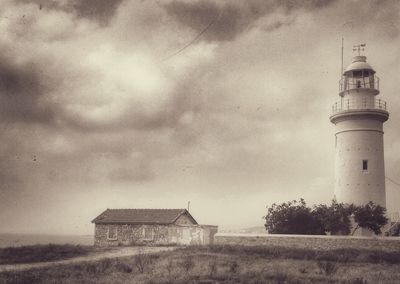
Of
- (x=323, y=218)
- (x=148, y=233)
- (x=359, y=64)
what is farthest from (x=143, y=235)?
(x=359, y=64)

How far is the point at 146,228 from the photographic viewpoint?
3372 centimetres

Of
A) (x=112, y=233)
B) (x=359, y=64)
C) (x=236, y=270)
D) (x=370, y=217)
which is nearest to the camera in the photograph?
(x=236, y=270)

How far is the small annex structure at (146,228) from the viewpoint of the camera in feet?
109

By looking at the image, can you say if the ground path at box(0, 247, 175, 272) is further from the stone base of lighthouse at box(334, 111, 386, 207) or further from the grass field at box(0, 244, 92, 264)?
the stone base of lighthouse at box(334, 111, 386, 207)

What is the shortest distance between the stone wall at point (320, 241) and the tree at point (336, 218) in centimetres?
216

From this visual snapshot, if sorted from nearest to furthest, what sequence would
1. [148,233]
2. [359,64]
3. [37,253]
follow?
1. [37,253]
2. [359,64]
3. [148,233]

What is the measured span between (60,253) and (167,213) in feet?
33.4

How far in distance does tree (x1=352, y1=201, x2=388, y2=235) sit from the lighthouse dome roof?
894 cm

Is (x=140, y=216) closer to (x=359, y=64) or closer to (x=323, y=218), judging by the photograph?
(x=323, y=218)

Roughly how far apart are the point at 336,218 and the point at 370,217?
76.9 inches

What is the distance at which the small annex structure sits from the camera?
3334 centimetres

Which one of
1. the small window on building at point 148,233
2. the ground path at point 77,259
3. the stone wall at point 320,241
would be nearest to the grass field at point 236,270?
the stone wall at point 320,241

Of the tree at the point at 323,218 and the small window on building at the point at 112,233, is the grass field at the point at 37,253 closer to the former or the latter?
the small window on building at the point at 112,233

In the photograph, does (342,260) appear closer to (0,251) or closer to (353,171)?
(353,171)
